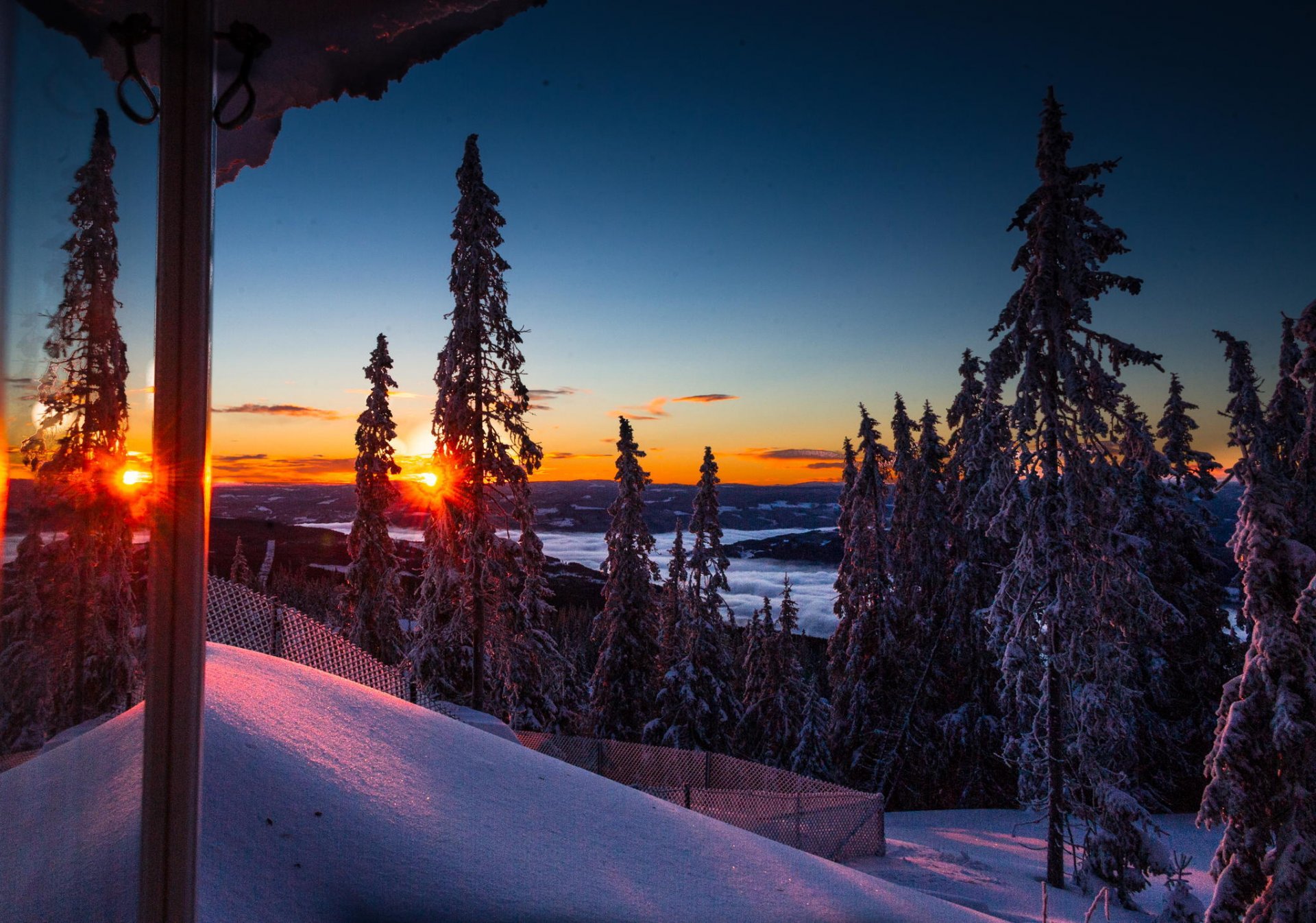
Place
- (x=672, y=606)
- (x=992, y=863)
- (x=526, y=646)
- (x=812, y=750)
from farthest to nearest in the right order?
(x=672, y=606) → (x=812, y=750) → (x=526, y=646) → (x=992, y=863)

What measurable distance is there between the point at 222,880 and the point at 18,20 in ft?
9.01

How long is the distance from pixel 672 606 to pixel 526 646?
9.99m

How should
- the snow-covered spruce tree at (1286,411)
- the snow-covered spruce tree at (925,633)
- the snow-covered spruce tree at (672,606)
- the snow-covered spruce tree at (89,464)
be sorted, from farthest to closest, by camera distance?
1. the snow-covered spruce tree at (672,606)
2. the snow-covered spruce tree at (925,633)
3. the snow-covered spruce tree at (1286,411)
4. the snow-covered spruce tree at (89,464)

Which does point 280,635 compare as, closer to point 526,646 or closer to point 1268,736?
point 526,646

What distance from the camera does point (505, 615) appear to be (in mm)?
15812

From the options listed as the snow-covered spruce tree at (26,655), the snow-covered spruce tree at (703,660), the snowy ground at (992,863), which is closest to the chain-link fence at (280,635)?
the snow-covered spruce tree at (26,655)

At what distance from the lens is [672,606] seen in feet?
84.2

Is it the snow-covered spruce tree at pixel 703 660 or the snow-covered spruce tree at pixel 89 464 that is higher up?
the snow-covered spruce tree at pixel 89 464

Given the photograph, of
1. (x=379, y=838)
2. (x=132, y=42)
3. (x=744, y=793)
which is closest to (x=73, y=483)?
(x=132, y=42)

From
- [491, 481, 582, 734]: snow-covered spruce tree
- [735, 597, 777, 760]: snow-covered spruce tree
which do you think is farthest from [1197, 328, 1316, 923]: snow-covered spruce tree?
[735, 597, 777, 760]: snow-covered spruce tree

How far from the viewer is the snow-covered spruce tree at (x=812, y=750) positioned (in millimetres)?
23953

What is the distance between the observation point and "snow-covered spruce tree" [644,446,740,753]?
22.5 m

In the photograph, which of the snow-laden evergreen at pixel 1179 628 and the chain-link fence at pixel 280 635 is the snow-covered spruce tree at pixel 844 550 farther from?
the chain-link fence at pixel 280 635

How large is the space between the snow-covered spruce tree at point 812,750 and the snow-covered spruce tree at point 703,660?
222cm
